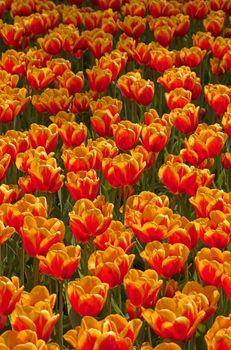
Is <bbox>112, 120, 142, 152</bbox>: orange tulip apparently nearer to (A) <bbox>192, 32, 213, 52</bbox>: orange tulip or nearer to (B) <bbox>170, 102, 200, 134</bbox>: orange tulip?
(B) <bbox>170, 102, 200, 134</bbox>: orange tulip

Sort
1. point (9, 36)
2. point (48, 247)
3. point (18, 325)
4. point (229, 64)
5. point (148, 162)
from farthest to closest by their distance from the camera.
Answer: point (9, 36)
point (229, 64)
point (148, 162)
point (48, 247)
point (18, 325)

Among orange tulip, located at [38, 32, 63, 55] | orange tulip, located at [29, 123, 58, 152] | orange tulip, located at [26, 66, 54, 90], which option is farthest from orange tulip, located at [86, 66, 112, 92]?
orange tulip, located at [29, 123, 58, 152]

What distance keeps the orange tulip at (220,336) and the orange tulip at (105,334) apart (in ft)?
0.62

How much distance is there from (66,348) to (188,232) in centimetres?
57

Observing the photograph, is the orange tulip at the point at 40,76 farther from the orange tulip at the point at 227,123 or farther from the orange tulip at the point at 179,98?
the orange tulip at the point at 227,123

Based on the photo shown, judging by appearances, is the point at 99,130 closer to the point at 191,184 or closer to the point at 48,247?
the point at 191,184

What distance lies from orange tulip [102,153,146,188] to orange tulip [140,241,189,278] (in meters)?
0.60

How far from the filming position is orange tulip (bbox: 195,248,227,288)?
8.02 ft

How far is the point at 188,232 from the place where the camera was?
2.65 m

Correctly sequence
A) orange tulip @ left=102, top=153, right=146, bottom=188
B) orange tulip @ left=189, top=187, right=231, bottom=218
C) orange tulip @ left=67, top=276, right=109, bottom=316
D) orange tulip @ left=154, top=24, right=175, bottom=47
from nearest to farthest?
1. orange tulip @ left=67, top=276, right=109, bottom=316
2. orange tulip @ left=189, top=187, right=231, bottom=218
3. orange tulip @ left=102, top=153, right=146, bottom=188
4. orange tulip @ left=154, top=24, right=175, bottom=47

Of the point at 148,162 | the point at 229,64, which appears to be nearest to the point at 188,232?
the point at 148,162

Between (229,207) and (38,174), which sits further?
(38,174)

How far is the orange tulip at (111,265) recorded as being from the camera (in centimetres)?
240

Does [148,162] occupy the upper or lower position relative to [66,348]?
upper
